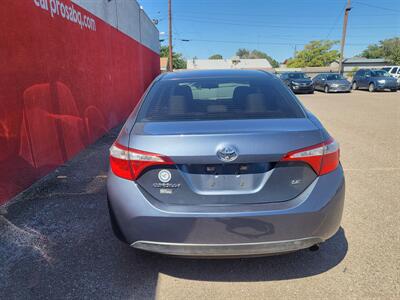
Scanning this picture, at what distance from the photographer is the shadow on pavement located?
2434 mm

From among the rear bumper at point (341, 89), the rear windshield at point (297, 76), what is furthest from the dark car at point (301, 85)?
the rear bumper at point (341, 89)

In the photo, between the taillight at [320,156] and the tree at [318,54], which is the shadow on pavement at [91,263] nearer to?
the taillight at [320,156]

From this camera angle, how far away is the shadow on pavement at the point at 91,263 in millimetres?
2434

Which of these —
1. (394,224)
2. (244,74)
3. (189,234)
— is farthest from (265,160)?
(394,224)

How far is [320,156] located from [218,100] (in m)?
1.12

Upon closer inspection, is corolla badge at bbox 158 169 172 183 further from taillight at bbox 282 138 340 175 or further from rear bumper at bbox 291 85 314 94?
rear bumper at bbox 291 85 314 94

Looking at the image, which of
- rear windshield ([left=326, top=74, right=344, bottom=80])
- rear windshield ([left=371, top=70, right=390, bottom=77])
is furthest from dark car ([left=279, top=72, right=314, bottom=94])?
rear windshield ([left=371, top=70, right=390, bottom=77])

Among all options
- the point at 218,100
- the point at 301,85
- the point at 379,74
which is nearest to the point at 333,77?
the point at 301,85

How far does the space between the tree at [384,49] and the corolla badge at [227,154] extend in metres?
76.7

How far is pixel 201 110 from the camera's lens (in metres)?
2.65

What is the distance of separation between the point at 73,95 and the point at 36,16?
166cm

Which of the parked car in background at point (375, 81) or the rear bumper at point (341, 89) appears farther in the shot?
the rear bumper at point (341, 89)

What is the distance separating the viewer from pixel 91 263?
8.95 ft

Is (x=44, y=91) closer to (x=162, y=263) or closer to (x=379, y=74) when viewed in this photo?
(x=162, y=263)
